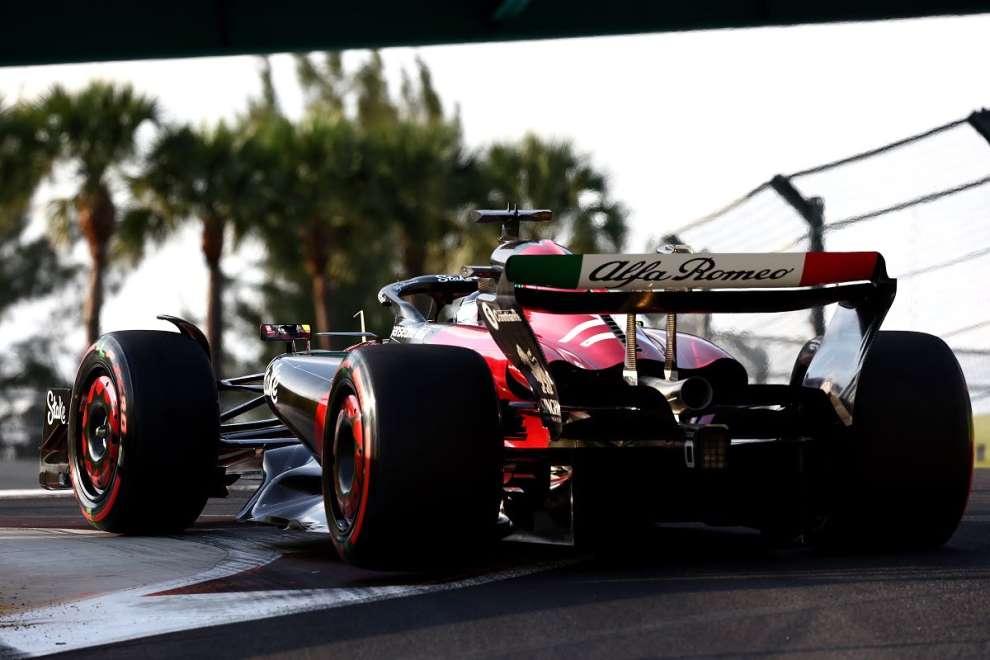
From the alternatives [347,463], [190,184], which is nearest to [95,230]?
[190,184]

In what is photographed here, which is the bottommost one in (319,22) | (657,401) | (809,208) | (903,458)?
(903,458)

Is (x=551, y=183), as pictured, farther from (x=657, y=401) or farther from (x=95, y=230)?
(x=657, y=401)

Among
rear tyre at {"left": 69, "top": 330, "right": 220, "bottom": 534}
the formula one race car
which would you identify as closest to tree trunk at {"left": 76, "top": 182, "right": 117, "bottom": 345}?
rear tyre at {"left": 69, "top": 330, "right": 220, "bottom": 534}

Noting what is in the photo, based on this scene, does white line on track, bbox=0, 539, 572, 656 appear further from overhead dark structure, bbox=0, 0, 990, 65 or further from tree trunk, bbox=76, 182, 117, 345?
tree trunk, bbox=76, 182, 117, 345

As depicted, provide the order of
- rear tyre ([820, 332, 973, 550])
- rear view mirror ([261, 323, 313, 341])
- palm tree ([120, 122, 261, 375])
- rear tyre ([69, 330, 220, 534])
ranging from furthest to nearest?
palm tree ([120, 122, 261, 375]) < rear view mirror ([261, 323, 313, 341]) < rear tyre ([69, 330, 220, 534]) < rear tyre ([820, 332, 973, 550])

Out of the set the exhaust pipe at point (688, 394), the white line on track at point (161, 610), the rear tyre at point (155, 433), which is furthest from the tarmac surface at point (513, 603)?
the exhaust pipe at point (688, 394)

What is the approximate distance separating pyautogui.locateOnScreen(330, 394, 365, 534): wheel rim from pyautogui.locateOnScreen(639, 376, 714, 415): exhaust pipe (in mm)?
1138

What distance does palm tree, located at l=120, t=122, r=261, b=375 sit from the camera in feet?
105

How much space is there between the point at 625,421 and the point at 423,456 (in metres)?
0.82

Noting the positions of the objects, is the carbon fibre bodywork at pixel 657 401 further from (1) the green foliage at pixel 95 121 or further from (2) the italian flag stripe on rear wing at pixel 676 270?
(1) the green foliage at pixel 95 121

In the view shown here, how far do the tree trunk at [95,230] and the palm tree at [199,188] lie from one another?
31.2 inches

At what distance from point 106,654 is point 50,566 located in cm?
210

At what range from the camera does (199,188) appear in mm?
32312

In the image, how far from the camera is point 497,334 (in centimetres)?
561
